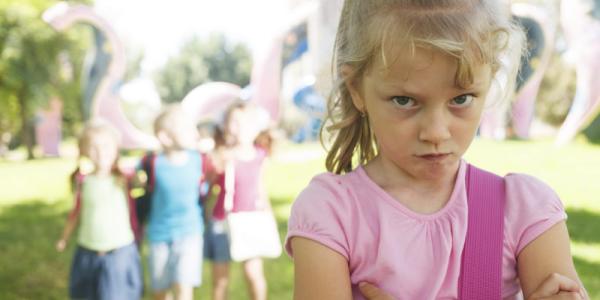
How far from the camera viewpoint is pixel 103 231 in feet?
15.6

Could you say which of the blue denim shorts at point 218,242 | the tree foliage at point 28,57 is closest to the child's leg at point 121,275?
the blue denim shorts at point 218,242

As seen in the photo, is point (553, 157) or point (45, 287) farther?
point (553, 157)

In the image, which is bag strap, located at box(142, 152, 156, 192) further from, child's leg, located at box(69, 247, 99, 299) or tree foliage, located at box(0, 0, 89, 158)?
tree foliage, located at box(0, 0, 89, 158)

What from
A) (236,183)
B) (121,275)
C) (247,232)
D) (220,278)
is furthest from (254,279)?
(121,275)

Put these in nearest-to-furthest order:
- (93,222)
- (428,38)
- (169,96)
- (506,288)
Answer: (428,38), (506,288), (93,222), (169,96)

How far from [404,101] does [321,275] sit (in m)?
0.35

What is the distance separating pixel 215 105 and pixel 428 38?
35.6 feet

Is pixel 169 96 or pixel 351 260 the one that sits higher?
pixel 351 260

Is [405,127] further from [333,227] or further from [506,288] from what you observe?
[506,288]

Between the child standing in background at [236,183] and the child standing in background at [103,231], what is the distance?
594mm

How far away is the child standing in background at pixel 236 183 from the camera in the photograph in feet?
16.7

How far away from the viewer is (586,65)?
1253 cm

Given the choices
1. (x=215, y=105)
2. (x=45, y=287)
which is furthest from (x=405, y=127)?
(x=215, y=105)

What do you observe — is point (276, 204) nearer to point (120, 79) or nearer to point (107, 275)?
point (120, 79)
